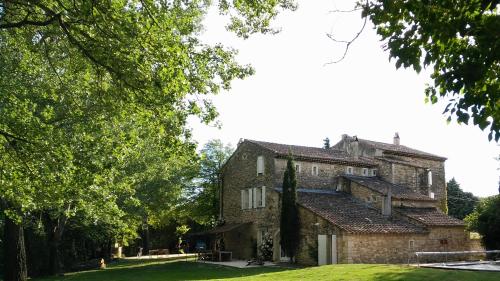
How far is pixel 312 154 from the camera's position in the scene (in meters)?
35.3

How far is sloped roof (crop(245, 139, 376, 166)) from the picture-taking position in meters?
34.0

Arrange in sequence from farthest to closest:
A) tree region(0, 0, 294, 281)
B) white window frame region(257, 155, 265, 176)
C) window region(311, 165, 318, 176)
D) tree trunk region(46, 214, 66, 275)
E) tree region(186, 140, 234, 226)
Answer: tree region(186, 140, 234, 226)
white window frame region(257, 155, 265, 176)
window region(311, 165, 318, 176)
tree trunk region(46, 214, 66, 275)
tree region(0, 0, 294, 281)

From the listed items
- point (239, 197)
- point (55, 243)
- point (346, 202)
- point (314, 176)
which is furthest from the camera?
point (239, 197)

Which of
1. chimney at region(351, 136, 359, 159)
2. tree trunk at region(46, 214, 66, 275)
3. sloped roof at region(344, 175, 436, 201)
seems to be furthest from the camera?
chimney at region(351, 136, 359, 159)

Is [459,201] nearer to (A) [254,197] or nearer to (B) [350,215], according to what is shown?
(A) [254,197]

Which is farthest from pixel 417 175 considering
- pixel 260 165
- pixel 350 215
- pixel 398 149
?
pixel 260 165

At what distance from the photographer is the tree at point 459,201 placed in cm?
5468

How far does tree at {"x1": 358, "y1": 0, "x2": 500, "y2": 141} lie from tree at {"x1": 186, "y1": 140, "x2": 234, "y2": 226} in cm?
3940

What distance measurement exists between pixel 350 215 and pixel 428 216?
631cm

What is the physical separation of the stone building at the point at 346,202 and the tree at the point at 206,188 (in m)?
6.75

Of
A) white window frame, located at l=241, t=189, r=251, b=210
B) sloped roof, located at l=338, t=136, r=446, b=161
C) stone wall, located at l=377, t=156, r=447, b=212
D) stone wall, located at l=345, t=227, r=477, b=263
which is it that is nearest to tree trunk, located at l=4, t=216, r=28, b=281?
stone wall, located at l=345, t=227, r=477, b=263

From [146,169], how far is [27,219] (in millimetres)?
6921

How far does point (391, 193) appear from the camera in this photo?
3238 centimetres

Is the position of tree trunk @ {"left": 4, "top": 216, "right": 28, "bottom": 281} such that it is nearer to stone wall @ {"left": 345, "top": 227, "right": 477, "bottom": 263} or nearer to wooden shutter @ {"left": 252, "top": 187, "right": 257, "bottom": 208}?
stone wall @ {"left": 345, "top": 227, "right": 477, "bottom": 263}
